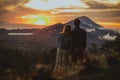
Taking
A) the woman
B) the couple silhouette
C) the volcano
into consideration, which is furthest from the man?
the volcano

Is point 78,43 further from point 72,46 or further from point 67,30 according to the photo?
point 67,30

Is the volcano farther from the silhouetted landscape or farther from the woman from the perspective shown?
the woman

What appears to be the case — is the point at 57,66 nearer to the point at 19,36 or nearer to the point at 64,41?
the point at 64,41

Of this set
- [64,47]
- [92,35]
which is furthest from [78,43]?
[92,35]

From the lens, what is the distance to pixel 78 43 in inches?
459

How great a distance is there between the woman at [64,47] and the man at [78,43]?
0.12 metres

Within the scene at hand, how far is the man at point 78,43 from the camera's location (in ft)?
38.0

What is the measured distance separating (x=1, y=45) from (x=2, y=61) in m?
4.40

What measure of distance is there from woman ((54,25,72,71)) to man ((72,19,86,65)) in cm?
12

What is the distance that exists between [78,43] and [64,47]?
0.36 m

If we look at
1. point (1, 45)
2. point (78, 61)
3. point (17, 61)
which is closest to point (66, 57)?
point (78, 61)

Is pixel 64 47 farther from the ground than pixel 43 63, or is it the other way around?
pixel 64 47

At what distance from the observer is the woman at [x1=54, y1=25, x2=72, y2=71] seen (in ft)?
37.8

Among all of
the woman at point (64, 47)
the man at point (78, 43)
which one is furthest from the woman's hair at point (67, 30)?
the man at point (78, 43)
